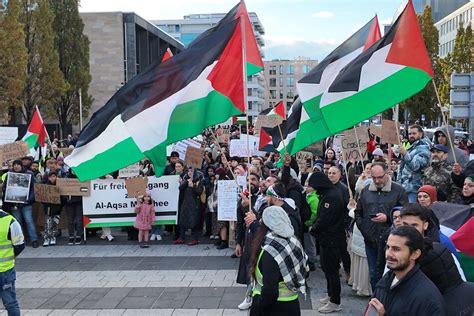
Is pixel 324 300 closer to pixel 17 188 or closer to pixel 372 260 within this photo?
pixel 372 260

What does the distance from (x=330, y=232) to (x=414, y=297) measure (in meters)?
3.83

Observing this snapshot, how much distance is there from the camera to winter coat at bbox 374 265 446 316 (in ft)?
10.5

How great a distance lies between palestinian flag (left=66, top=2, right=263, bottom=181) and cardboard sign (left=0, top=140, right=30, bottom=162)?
462 cm

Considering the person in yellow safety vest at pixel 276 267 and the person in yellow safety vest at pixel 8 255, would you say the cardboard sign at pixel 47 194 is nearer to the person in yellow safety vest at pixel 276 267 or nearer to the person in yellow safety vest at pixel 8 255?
the person in yellow safety vest at pixel 8 255

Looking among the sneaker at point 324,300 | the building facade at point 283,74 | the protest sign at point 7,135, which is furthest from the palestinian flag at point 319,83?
the building facade at point 283,74

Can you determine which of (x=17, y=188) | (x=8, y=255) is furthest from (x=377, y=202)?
(x=17, y=188)

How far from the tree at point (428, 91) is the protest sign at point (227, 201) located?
29935 mm

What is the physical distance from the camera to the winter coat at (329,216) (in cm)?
707

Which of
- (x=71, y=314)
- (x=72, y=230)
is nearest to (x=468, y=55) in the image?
(x=72, y=230)

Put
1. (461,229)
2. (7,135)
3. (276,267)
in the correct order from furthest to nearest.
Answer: (7,135)
(461,229)
(276,267)

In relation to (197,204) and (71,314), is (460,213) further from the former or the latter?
(197,204)

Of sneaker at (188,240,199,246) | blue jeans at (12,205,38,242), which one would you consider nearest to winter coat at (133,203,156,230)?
sneaker at (188,240,199,246)

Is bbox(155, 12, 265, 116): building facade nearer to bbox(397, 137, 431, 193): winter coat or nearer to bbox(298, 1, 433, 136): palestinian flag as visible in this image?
bbox(397, 137, 431, 193): winter coat

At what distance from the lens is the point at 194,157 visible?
11.2m
